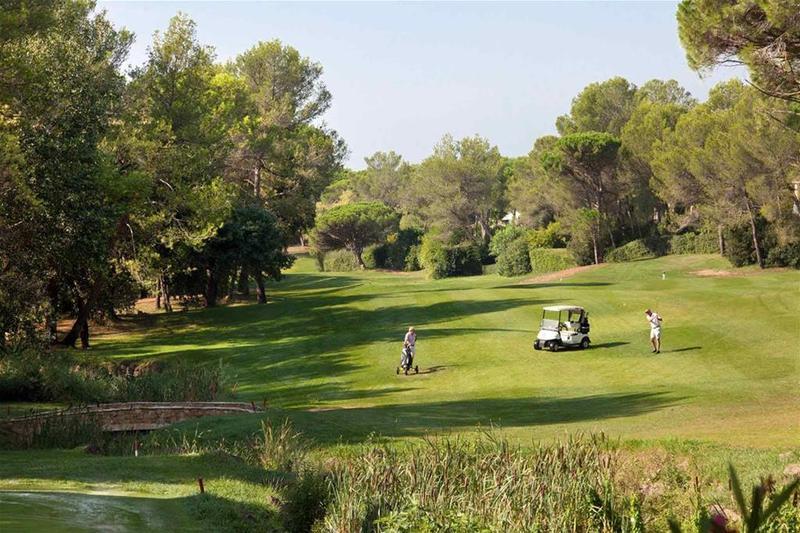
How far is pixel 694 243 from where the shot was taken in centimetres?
7825

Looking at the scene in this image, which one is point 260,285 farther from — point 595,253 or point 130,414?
point 130,414

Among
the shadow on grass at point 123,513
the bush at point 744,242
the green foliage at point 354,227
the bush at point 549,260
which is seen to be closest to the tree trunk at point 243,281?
the bush at point 549,260

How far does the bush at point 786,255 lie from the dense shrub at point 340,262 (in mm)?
54156

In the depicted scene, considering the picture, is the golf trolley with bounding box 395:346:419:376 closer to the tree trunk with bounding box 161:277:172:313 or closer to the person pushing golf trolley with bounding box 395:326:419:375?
the person pushing golf trolley with bounding box 395:326:419:375

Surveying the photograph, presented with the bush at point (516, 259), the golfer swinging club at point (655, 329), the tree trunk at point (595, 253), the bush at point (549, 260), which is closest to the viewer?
the golfer swinging club at point (655, 329)

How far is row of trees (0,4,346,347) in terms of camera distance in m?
26.1

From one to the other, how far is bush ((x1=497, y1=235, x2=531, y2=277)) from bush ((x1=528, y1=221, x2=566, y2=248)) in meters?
0.92

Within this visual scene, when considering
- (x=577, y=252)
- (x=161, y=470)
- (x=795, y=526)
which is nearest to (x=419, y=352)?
(x=161, y=470)

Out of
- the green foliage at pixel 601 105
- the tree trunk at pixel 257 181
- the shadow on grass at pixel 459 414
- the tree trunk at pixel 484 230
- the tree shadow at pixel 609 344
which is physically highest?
the green foliage at pixel 601 105

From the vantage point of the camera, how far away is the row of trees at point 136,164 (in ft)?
85.8

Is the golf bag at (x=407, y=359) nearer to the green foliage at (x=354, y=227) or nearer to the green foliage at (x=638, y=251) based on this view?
the green foliage at (x=638, y=251)

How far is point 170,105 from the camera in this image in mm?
50594

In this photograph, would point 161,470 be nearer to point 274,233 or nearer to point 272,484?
point 272,484

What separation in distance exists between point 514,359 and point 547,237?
181 feet
